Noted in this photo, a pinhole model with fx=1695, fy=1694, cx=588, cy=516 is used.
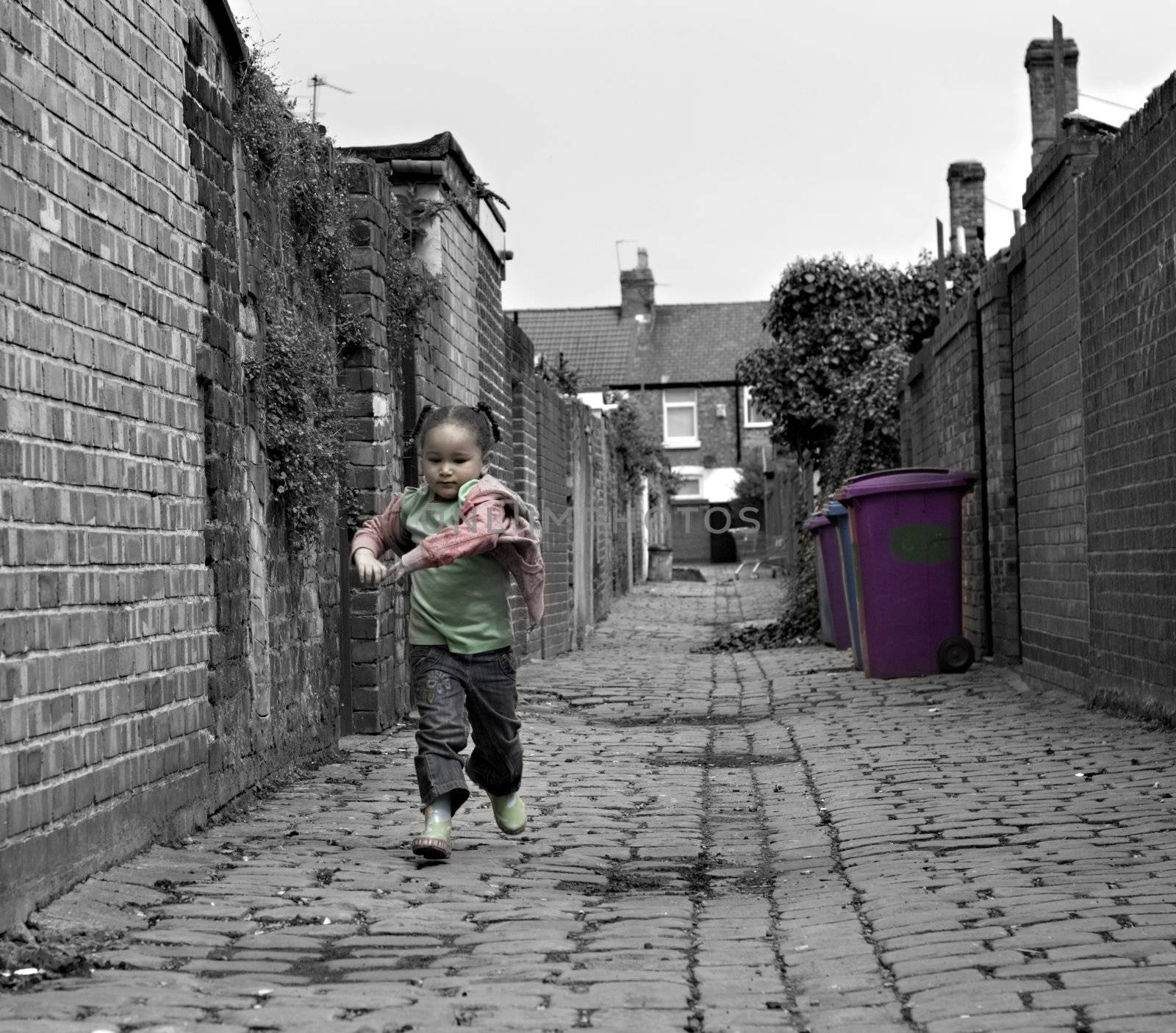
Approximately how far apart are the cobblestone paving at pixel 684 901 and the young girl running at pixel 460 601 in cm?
25

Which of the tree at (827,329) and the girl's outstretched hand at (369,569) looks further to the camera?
the tree at (827,329)

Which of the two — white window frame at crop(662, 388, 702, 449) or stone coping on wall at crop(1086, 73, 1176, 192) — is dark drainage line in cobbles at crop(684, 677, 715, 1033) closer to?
stone coping on wall at crop(1086, 73, 1176, 192)

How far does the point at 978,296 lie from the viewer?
1234 cm

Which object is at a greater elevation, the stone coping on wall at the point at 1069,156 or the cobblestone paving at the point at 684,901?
the stone coping on wall at the point at 1069,156

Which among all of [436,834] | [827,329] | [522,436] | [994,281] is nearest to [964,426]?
[994,281]

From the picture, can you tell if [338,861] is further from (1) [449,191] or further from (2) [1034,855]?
(1) [449,191]

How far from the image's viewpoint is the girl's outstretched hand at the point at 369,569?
522cm

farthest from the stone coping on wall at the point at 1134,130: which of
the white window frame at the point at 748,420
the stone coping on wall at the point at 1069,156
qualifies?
the white window frame at the point at 748,420

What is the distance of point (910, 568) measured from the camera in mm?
11703

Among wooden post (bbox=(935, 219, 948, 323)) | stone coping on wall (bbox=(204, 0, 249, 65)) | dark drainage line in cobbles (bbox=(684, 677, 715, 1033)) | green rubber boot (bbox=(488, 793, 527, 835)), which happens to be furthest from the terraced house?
green rubber boot (bbox=(488, 793, 527, 835))

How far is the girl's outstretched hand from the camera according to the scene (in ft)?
17.1

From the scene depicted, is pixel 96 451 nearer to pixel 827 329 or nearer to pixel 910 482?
pixel 910 482

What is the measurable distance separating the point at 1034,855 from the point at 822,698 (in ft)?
18.9

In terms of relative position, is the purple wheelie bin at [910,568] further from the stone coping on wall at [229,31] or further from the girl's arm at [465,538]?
the girl's arm at [465,538]
